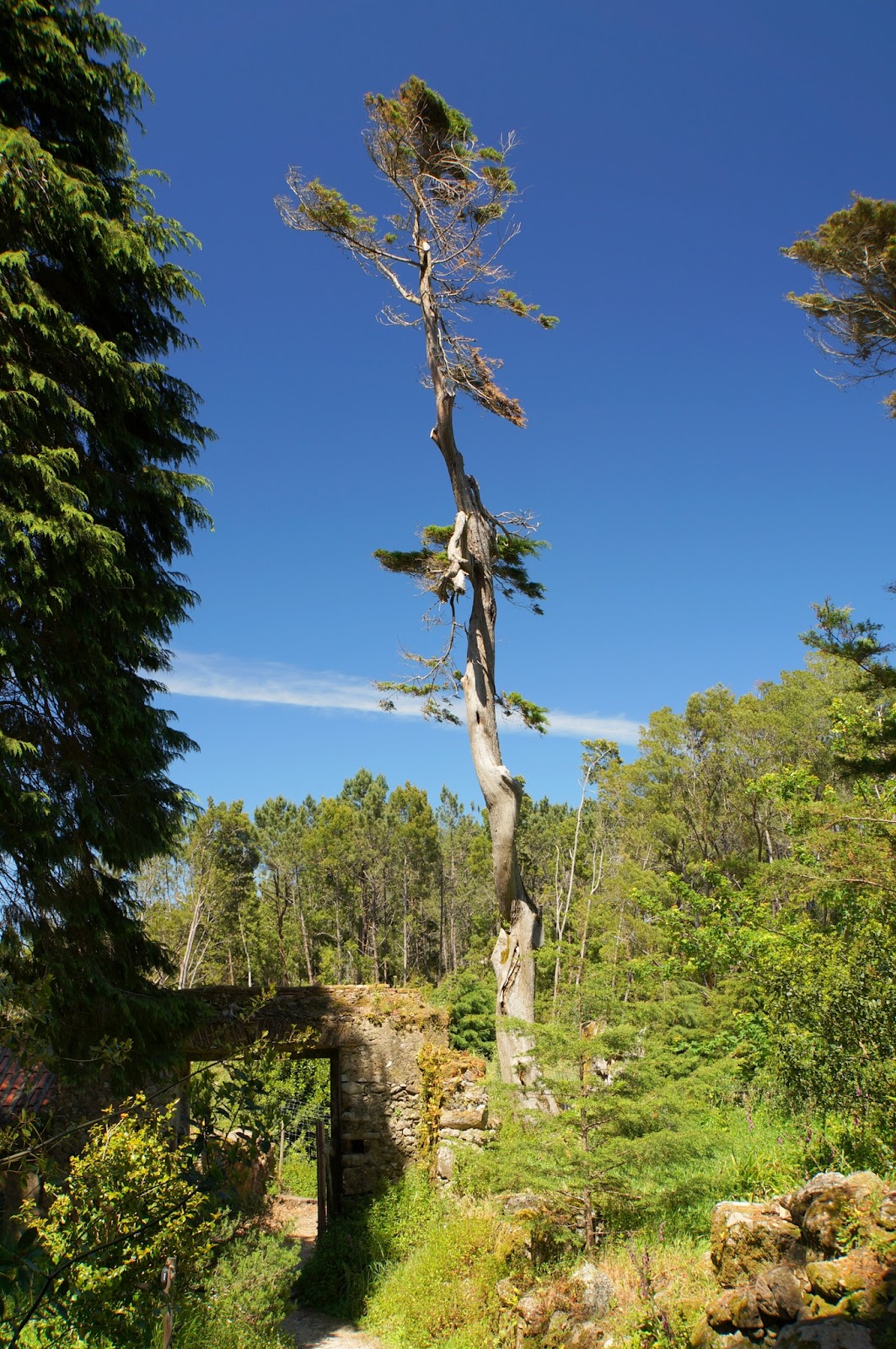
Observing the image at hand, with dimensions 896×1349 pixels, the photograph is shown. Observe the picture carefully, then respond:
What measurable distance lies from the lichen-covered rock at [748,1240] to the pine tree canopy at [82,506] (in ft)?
14.7

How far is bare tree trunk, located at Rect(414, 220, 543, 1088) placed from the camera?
962 centimetres

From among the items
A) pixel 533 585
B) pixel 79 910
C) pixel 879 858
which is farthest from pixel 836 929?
pixel 79 910

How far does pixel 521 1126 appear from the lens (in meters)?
6.84

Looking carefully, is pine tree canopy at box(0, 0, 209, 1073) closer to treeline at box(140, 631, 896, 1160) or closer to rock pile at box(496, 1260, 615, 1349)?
treeline at box(140, 631, 896, 1160)

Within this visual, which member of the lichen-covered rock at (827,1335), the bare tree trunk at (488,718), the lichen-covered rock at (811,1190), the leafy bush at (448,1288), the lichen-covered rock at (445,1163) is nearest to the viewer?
the lichen-covered rock at (827,1335)

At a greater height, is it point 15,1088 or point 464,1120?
point 15,1088

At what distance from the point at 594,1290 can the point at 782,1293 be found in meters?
1.81

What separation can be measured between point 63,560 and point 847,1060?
725 cm

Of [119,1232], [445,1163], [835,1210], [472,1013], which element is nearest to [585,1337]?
[835,1210]

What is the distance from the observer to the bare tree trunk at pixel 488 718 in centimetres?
962

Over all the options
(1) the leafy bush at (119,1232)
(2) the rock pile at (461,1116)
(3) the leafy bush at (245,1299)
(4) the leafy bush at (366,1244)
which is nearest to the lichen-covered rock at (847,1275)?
(1) the leafy bush at (119,1232)

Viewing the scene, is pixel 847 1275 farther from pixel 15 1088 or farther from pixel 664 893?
pixel 664 893

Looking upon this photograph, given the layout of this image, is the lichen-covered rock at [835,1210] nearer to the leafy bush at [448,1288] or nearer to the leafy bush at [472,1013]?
the leafy bush at [448,1288]

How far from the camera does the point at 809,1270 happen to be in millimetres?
4277
